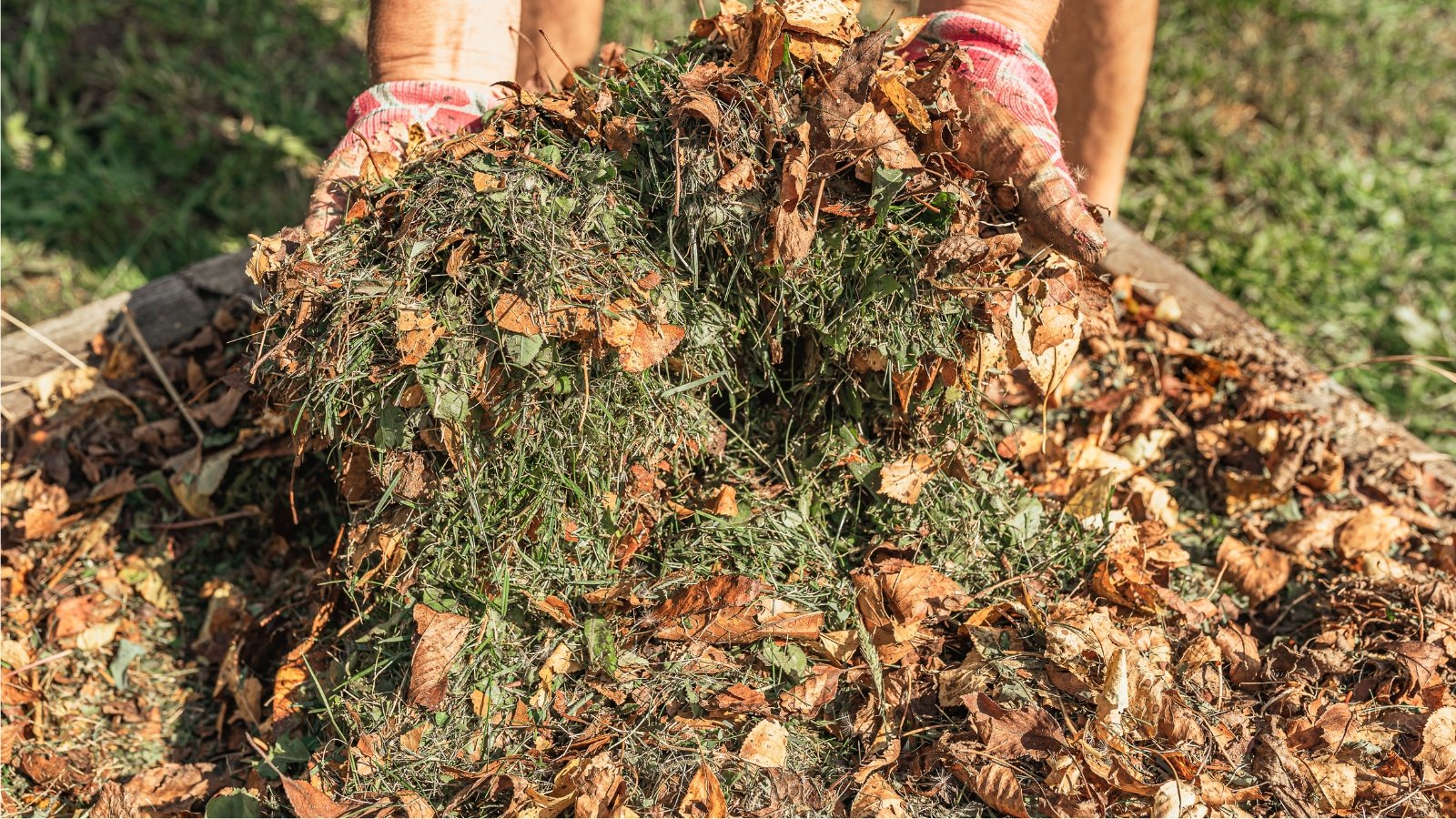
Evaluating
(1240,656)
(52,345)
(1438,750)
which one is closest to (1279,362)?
(1240,656)

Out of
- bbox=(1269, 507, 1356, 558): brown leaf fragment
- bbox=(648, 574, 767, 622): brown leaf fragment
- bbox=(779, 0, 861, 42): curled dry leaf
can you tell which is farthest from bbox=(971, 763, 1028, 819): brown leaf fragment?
bbox=(779, 0, 861, 42): curled dry leaf

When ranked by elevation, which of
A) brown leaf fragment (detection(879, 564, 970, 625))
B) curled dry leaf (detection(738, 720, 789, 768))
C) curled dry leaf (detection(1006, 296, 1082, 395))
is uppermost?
curled dry leaf (detection(1006, 296, 1082, 395))

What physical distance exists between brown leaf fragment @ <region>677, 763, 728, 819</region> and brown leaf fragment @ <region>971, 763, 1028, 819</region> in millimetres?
461

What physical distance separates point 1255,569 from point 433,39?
2.23m

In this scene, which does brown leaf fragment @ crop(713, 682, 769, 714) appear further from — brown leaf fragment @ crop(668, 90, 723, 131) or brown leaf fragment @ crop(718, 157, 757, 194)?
brown leaf fragment @ crop(668, 90, 723, 131)

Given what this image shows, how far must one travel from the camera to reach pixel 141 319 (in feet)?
9.57

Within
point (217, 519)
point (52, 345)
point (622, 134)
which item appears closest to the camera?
point (622, 134)

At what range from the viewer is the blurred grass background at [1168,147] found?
3.53 meters

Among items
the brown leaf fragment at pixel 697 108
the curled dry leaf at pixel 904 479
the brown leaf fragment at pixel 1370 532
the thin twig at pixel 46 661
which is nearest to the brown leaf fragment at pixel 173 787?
the thin twig at pixel 46 661

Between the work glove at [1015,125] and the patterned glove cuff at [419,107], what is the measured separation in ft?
3.21

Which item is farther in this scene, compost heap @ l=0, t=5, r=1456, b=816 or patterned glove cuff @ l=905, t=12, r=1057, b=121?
patterned glove cuff @ l=905, t=12, r=1057, b=121

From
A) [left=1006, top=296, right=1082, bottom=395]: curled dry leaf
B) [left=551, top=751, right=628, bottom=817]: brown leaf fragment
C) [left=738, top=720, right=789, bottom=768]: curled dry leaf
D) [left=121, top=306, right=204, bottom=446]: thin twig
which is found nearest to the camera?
[left=551, top=751, right=628, bottom=817]: brown leaf fragment

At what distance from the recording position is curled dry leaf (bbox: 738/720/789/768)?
189 cm

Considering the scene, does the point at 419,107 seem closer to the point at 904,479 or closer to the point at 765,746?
the point at 904,479
